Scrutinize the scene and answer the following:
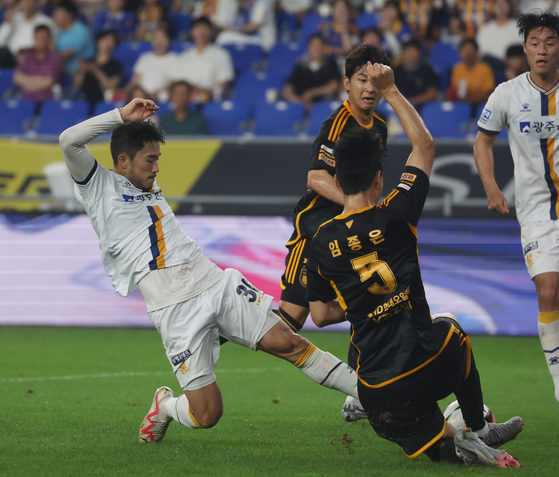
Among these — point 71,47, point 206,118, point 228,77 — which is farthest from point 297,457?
point 71,47

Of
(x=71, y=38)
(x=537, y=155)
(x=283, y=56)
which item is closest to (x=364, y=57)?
(x=537, y=155)

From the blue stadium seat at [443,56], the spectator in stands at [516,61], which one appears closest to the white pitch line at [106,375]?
the spectator in stands at [516,61]

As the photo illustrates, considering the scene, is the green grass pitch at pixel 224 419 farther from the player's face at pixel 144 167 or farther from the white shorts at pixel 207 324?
the player's face at pixel 144 167

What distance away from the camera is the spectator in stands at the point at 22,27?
1466 cm

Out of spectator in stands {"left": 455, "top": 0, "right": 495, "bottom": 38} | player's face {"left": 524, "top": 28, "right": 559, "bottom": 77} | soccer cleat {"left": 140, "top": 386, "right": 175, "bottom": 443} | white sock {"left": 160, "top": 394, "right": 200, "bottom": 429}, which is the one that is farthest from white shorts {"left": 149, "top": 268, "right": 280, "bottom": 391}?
spectator in stands {"left": 455, "top": 0, "right": 495, "bottom": 38}

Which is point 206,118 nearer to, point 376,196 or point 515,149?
point 515,149

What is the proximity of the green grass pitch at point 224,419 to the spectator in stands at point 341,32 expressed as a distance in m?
6.61

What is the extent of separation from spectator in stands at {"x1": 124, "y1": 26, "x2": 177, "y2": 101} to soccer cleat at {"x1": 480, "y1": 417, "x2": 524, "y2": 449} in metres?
10.1

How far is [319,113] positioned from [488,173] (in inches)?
271

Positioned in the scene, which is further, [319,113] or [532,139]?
[319,113]

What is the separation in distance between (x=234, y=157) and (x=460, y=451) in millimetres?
6737

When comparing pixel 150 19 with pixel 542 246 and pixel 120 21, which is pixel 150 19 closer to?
pixel 120 21

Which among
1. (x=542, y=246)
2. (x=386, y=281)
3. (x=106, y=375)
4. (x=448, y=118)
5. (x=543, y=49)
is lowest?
(x=106, y=375)

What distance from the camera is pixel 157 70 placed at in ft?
43.7
